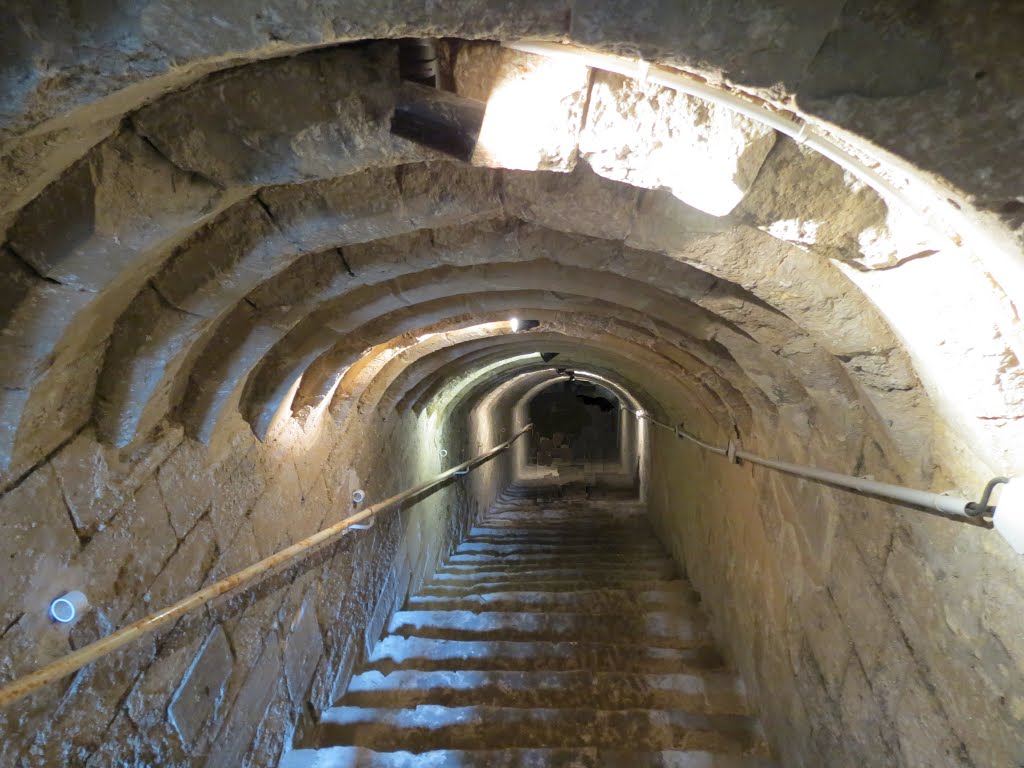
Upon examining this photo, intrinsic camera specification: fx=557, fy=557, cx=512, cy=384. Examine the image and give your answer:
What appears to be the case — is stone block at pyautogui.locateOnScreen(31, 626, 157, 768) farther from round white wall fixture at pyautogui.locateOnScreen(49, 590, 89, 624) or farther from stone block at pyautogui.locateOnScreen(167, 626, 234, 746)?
stone block at pyautogui.locateOnScreen(167, 626, 234, 746)

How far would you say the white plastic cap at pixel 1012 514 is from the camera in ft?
3.93

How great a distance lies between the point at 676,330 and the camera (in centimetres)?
302

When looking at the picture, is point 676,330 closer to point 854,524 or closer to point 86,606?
point 854,524

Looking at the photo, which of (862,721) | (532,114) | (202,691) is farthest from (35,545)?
(862,721)

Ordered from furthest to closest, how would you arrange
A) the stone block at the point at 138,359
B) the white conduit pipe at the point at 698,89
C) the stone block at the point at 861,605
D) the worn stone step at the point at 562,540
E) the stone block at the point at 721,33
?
the worn stone step at the point at 562,540
the stone block at the point at 861,605
the stone block at the point at 138,359
the white conduit pipe at the point at 698,89
the stone block at the point at 721,33

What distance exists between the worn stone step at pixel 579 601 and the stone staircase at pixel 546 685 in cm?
2

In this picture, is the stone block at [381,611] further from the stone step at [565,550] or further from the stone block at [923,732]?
the stone block at [923,732]

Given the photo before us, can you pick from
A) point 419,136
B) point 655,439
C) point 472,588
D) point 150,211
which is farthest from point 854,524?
point 655,439

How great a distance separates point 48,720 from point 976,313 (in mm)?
2674

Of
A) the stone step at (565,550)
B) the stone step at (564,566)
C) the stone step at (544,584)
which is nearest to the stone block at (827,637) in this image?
the stone step at (544,584)

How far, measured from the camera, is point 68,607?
5.56ft

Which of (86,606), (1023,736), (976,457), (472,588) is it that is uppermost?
(976,457)

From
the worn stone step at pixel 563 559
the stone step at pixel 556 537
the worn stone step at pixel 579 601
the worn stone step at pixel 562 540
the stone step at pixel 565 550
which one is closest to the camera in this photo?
the worn stone step at pixel 579 601

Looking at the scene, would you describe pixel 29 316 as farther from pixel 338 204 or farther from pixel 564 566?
pixel 564 566
